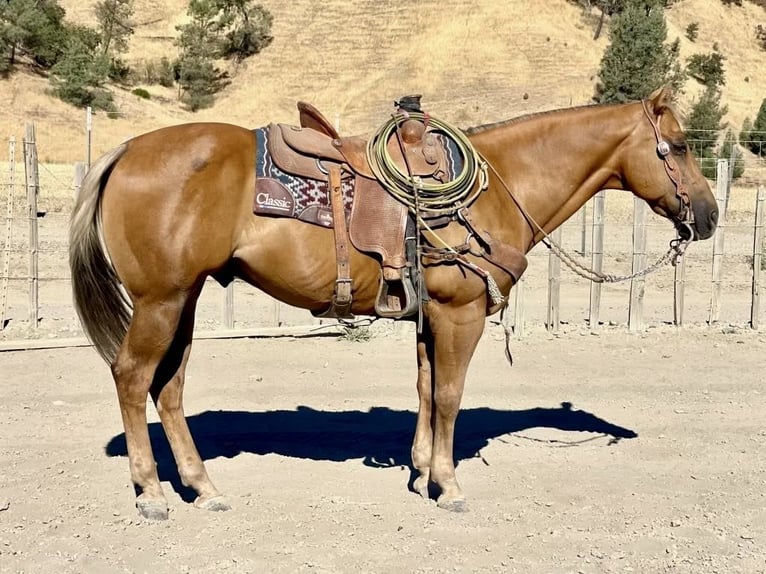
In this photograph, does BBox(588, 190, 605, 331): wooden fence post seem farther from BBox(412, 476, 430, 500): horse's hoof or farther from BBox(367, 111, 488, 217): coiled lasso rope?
BBox(367, 111, 488, 217): coiled lasso rope

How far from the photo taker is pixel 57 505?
163 inches

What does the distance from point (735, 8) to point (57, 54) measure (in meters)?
45.2

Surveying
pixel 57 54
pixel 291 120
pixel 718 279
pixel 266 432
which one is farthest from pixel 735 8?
pixel 266 432

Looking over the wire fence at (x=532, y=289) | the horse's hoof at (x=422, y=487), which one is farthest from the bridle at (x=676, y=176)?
the wire fence at (x=532, y=289)

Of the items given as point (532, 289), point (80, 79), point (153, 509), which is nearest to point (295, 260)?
point (153, 509)

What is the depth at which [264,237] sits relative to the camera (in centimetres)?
380

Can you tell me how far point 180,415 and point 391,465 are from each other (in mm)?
1343

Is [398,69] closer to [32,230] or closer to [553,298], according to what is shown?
[553,298]

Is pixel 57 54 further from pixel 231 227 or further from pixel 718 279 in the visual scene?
pixel 231 227

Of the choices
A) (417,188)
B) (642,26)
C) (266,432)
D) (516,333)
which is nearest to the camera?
(417,188)

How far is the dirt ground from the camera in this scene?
3627 millimetres

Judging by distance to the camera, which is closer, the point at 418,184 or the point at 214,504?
the point at 418,184

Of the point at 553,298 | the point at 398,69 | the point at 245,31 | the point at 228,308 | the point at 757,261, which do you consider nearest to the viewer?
the point at 228,308

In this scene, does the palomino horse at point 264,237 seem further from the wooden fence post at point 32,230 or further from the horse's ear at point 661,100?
the wooden fence post at point 32,230
